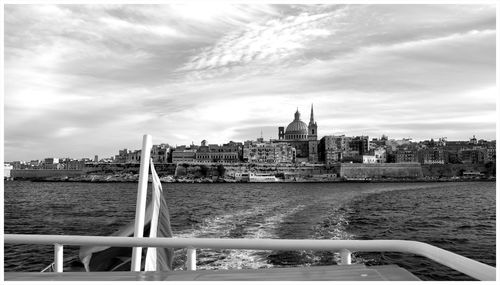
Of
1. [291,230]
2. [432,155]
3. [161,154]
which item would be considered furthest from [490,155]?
[291,230]

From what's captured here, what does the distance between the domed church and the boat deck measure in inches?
3965

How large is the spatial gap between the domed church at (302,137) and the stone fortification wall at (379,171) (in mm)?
15989

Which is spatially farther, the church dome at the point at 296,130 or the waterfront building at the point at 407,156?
the church dome at the point at 296,130

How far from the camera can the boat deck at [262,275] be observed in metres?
2.04

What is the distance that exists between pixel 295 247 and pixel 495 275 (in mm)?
743

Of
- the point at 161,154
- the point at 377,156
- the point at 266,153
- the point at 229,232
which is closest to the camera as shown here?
the point at 229,232

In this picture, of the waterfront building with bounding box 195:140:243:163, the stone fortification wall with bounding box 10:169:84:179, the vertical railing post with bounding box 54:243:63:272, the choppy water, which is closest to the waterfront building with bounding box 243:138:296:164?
the waterfront building with bounding box 195:140:243:163

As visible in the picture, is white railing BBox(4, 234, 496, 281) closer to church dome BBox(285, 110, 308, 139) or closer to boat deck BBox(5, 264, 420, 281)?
boat deck BBox(5, 264, 420, 281)

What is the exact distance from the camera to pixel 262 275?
2113mm

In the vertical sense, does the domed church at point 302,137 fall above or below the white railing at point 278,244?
above

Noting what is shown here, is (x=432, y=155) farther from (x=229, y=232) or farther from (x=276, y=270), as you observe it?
(x=276, y=270)

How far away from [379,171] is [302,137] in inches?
1054

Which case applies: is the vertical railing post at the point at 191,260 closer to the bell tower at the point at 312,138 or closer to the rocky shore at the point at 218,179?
the rocky shore at the point at 218,179

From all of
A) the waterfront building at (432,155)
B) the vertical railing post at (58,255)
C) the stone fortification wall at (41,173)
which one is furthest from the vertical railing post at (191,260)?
the waterfront building at (432,155)
